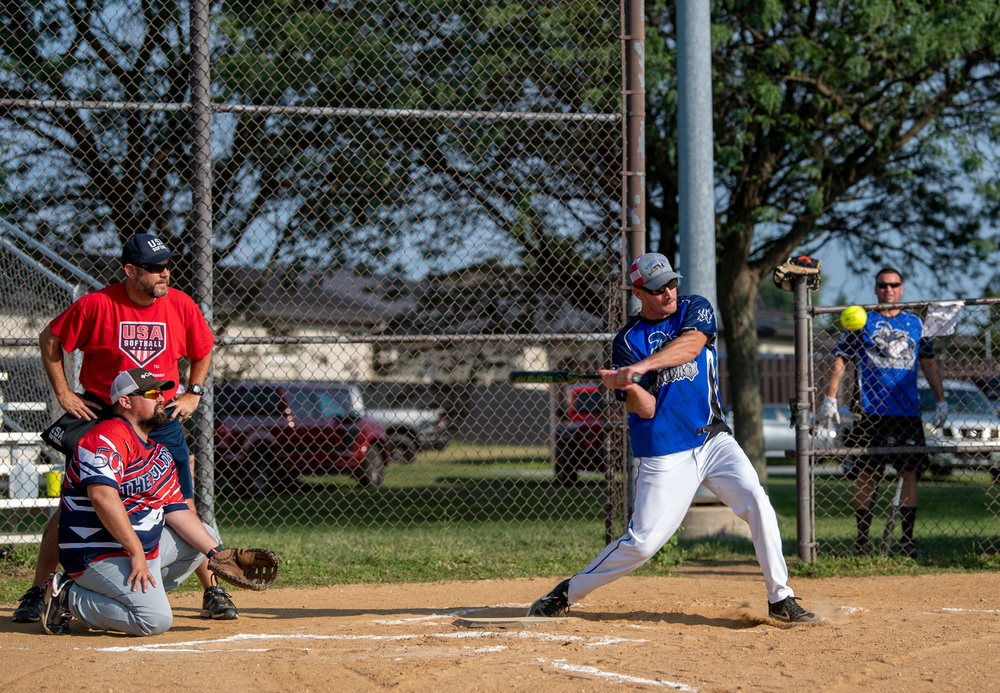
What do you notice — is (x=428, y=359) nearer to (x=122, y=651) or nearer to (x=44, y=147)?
(x=44, y=147)

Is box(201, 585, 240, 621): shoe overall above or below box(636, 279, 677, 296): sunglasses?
below

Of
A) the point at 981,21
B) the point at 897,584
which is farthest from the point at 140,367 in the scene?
the point at 981,21

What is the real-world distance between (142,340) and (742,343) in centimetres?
876

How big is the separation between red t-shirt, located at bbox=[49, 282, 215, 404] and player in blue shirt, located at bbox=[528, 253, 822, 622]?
2392 mm

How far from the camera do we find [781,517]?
11.1 meters

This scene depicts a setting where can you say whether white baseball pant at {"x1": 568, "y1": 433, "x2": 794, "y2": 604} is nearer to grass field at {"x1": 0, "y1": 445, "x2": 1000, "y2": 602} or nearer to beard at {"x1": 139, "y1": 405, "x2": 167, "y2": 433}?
grass field at {"x1": 0, "y1": 445, "x2": 1000, "y2": 602}

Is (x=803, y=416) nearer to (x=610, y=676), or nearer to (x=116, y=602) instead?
(x=610, y=676)

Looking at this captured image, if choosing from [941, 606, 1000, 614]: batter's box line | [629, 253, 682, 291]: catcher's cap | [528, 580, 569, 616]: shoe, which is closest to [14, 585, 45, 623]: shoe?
[528, 580, 569, 616]: shoe

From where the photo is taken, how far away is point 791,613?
510 cm

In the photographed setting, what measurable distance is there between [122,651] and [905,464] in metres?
5.33

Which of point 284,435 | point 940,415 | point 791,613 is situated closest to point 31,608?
point 791,613

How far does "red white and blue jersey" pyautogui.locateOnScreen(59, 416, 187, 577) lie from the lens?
16.4 ft

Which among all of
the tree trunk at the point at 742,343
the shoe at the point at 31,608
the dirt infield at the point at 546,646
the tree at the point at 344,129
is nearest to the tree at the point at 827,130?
the tree trunk at the point at 742,343

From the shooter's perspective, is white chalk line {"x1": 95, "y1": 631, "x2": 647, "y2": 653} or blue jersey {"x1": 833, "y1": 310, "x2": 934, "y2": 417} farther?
blue jersey {"x1": 833, "y1": 310, "x2": 934, "y2": 417}
